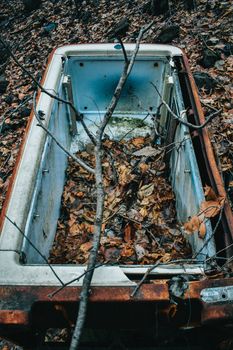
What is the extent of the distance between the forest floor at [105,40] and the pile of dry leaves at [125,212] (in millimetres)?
652

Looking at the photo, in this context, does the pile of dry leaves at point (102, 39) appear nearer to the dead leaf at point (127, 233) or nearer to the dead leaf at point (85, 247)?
the dead leaf at point (127, 233)

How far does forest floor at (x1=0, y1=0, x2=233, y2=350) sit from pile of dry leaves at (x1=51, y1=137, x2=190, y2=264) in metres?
0.65

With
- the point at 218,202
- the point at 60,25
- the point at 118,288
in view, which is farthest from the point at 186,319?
the point at 60,25

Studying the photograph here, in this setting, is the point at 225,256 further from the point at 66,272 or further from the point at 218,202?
the point at 66,272

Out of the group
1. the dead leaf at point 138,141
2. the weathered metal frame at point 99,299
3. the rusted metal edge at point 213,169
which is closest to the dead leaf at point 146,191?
the dead leaf at point 138,141

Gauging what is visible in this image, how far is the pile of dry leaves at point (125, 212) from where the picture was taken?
9.46ft

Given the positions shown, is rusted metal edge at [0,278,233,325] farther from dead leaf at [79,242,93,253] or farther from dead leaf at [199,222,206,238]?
dead leaf at [79,242,93,253]

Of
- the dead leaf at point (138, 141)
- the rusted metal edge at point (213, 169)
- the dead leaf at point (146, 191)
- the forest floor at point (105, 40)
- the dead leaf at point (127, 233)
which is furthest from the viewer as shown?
the forest floor at point (105, 40)

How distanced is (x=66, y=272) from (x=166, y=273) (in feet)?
1.51

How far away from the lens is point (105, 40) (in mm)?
6094

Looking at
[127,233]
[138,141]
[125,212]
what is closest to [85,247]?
[127,233]

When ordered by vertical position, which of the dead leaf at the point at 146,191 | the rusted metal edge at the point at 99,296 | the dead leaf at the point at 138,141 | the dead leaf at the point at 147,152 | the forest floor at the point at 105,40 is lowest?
the rusted metal edge at the point at 99,296

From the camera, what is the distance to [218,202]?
6.45ft

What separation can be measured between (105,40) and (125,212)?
382 cm
